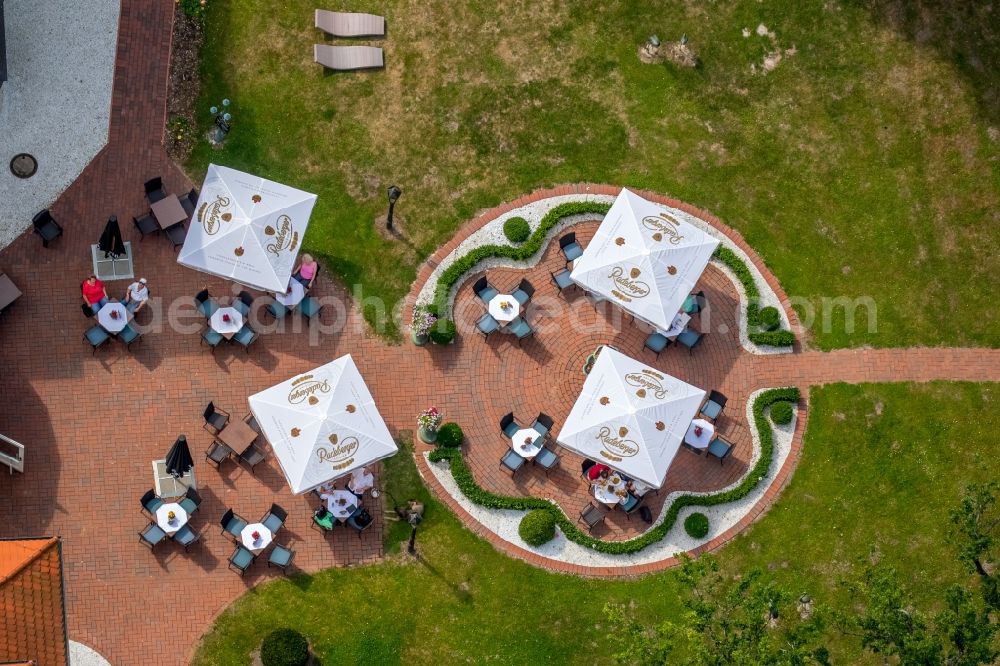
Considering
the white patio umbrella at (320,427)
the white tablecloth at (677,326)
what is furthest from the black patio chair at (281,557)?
the white tablecloth at (677,326)

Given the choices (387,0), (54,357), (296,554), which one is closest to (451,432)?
(296,554)

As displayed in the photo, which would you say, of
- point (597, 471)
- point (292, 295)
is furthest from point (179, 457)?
point (597, 471)

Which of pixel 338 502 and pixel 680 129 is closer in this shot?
pixel 338 502

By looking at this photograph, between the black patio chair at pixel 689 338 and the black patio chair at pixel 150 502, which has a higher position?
the black patio chair at pixel 689 338

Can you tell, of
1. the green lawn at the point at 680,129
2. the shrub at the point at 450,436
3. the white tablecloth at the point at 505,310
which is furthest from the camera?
the green lawn at the point at 680,129

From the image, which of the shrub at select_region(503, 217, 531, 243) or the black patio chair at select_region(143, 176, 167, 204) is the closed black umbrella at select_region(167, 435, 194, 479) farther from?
the shrub at select_region(503, 217, 531, 243)

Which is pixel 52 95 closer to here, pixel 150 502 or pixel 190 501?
pixel 150 502

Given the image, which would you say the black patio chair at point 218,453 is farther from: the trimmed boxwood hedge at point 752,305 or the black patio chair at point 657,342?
the trimmed boxwood hedge at point 752,305

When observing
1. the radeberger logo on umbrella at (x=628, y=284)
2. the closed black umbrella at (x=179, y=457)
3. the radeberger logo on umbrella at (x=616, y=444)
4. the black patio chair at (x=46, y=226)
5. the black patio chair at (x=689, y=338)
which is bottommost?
the closed black umbrella at (x=179, y=457)
